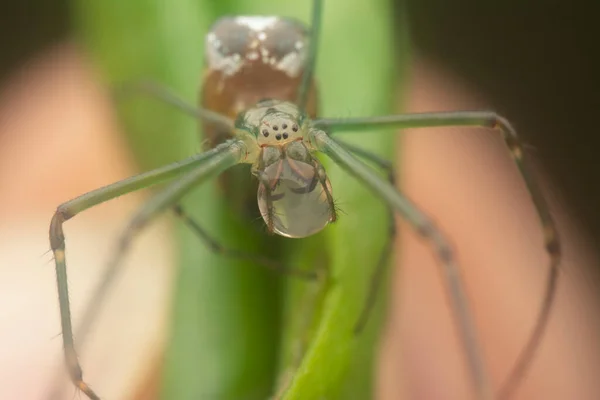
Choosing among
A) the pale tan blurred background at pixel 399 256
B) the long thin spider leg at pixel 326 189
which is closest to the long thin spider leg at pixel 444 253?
the long thin spider leg at pixel 326 189

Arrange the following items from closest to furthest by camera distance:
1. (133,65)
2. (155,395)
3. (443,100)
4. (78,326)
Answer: (78,326) < (155,395) < (133,65) < (443,100)

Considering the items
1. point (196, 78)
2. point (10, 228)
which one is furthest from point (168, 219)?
point (10, 228)

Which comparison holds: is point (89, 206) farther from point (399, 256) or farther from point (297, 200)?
point (399, 256)

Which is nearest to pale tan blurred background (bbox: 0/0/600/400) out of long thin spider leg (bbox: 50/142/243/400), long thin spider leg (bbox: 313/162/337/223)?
long thin spider leg (bbox: 50/142/243/400)

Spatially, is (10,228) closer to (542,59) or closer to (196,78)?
(196,78)

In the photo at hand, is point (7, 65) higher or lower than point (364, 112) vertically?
lower

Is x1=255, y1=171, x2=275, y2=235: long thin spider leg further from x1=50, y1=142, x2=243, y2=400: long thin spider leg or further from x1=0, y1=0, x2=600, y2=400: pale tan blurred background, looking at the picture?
x1=0, y1=0, x2=600, y2=400: pale tan blurred background
